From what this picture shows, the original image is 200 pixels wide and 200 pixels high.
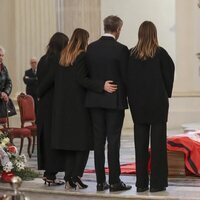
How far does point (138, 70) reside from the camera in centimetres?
681

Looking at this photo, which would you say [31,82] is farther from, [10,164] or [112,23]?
[112,23]

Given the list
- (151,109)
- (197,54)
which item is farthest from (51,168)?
(197,54)

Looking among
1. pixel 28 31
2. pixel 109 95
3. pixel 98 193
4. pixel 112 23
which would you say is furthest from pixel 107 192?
pixel 28 31

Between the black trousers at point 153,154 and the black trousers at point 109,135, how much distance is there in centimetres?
22

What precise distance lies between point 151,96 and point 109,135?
607 millimetres

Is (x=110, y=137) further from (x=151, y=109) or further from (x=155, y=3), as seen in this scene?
(x=155, y=3)

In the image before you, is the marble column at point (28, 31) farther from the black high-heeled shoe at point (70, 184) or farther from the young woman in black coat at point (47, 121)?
the black high-heeled shoe at point (70, 184)

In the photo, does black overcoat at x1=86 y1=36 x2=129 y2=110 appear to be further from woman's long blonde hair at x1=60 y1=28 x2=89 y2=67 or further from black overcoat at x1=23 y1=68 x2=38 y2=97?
black overcoat at x1=23 y1=68 x2=38 y2=97

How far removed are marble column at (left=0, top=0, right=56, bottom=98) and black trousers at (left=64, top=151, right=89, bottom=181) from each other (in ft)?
27.8

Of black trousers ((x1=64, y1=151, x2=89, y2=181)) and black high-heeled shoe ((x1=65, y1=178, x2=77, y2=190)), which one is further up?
black trousers ((x1=64, y1=151, x2=89, y2=181))

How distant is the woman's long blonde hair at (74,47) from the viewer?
7.04 meters

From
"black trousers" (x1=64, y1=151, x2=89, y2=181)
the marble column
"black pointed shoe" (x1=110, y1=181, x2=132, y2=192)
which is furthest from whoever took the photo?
the marble column

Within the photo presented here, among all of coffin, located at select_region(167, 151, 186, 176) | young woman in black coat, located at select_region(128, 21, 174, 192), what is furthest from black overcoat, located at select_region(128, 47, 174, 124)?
coffin, located at select_region(167, 151, 186, 176)

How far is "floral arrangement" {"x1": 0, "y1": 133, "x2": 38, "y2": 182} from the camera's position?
26.2ft
